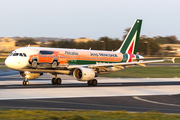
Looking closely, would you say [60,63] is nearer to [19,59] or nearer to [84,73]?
[84,73]

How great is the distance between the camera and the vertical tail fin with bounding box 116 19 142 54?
39375mm

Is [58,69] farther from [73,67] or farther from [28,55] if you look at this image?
[28,55]

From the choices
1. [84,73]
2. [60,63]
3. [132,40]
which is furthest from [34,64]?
[132,40]

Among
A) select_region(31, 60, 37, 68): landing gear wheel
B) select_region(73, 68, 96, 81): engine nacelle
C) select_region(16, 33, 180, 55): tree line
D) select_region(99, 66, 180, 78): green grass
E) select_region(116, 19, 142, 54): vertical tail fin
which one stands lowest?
select_region(99, 66, 180, 78): green grass

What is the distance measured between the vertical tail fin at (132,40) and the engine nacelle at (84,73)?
10.1m

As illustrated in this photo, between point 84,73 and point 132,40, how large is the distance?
487 inches

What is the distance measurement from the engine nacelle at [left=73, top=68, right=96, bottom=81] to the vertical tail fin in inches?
397

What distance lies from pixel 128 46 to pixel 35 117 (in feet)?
93.6

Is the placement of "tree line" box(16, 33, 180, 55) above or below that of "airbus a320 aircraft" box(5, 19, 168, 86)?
above

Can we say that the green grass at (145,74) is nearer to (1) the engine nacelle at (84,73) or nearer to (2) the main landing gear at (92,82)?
(2) the main landing gear at (92,82)

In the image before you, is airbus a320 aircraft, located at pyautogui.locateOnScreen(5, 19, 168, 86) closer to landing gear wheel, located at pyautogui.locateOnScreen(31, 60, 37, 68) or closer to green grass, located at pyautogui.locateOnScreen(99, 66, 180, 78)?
landing gear wheel, located at pyautogui.locateOnScreen(31, 60, 37, 68)

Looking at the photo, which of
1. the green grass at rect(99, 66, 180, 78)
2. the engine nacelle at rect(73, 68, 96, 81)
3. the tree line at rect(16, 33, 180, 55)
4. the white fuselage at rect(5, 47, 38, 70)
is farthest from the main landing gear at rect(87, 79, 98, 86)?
the tree line at rect(16, 33, 180, 55)

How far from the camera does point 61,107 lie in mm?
16344

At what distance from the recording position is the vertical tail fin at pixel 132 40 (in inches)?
1550
